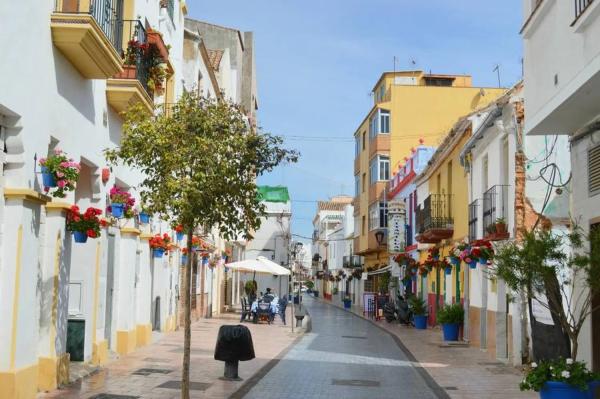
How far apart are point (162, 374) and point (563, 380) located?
7815 millimetres

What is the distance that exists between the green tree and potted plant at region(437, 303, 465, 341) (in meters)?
14.7

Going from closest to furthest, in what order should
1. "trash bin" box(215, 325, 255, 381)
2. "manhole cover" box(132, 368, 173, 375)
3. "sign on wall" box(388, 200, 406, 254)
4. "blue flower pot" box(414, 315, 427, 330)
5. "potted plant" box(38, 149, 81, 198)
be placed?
"potted plant" box(38, 149, 81, 198) → "trash bin" box(215, 325, 255, 381) → "manhole cover" box(132, 368, 173, 375) → "blue flower pot" box(414, 315, 427, 330) → "sign on wall" box(388, 200, 406, 254)

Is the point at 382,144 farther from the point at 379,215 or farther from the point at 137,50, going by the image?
the point at 137,50

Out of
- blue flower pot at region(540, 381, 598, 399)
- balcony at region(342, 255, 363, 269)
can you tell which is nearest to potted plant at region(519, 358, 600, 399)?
blue flower pot at region(540, 381, 598, 399)

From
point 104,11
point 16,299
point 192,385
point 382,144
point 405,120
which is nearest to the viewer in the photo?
point 16,299

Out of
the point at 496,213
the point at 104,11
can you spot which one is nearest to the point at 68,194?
the point at 104,11

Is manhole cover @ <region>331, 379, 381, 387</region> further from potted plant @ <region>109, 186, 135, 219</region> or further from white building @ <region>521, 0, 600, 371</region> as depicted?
potted plant @ <region>109, 186, 135, 219</region>

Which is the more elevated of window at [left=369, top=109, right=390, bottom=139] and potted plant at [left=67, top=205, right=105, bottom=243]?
window at [left=369, top=109, right=390, bottom=139]

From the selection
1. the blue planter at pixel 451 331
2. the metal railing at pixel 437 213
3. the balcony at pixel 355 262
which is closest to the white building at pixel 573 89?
the blue planter at pixel 451 331

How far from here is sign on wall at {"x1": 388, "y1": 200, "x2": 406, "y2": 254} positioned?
37.9 m

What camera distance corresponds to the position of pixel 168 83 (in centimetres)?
2294

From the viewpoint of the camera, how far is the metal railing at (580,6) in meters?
9.54

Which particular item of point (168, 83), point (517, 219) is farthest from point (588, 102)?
point (168, 83)

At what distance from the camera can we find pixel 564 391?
896cm
